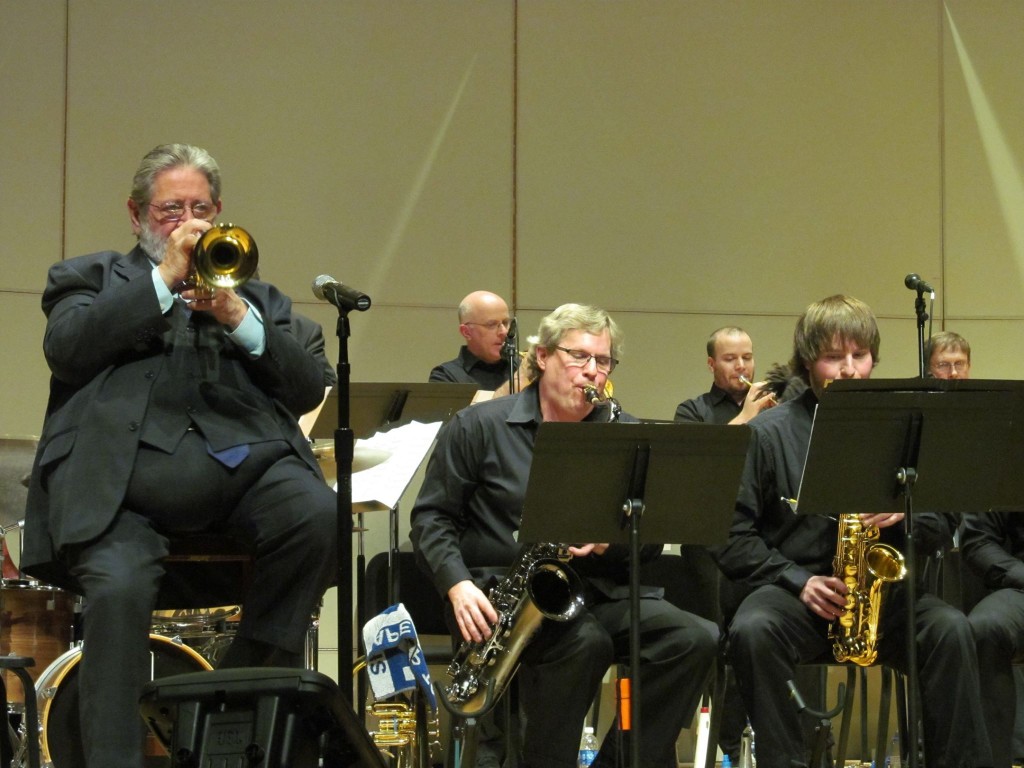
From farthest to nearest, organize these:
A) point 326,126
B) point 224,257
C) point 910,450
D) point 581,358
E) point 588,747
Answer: point 326,126, point 588,747, point 581,358, point 910,450, point 224,257

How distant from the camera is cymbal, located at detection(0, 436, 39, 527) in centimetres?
474

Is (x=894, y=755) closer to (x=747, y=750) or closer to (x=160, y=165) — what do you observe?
(x=747, y=750)

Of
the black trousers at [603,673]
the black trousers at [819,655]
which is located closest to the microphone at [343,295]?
the black trousers at [603,673]

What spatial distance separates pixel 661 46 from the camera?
688 centimetres

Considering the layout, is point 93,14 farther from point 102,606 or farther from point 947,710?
point 947,710

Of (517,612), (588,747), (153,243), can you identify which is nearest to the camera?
(153,243)

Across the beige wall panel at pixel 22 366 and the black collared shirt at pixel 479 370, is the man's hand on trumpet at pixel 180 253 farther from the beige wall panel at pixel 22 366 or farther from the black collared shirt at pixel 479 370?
the beige wall panel at pixel 22 366

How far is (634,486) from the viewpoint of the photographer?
3.31 m

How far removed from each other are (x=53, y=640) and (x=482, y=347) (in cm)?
250

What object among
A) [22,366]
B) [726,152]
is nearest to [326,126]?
[22,366]

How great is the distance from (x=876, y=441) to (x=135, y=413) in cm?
185

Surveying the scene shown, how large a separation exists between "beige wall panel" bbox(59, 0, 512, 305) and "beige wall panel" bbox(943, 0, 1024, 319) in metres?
2.33

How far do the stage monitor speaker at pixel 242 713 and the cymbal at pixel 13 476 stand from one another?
2526mm

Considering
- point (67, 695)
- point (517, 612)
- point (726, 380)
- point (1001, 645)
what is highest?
point (726, 380)
